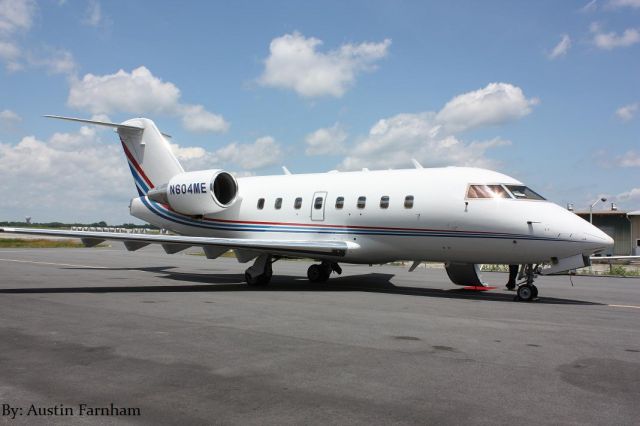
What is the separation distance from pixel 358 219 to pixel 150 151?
9.25m

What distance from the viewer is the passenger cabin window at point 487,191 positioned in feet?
43.0

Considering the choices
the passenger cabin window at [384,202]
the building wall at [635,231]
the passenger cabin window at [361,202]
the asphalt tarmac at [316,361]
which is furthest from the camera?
the building wall at [635,231]

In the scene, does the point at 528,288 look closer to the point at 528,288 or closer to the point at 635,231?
the point at 528,288

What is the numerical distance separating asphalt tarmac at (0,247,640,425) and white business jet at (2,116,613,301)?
1.56 meters

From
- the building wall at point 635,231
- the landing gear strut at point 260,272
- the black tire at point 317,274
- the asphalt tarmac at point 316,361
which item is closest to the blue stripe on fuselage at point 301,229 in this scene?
the landing gear strut at point 260,272

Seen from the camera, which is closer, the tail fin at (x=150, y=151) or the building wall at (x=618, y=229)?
the tail fin at (x=150, y=151)

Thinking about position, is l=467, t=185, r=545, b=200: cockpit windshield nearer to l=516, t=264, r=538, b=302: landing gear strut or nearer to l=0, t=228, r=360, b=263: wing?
l=516, t=264, r=538, b=302: landing gear strut

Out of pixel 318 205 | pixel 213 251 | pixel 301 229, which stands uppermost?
pixel 318 205

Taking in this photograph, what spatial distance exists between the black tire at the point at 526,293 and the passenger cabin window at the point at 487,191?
2229 mm

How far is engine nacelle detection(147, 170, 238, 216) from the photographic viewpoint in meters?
17.9

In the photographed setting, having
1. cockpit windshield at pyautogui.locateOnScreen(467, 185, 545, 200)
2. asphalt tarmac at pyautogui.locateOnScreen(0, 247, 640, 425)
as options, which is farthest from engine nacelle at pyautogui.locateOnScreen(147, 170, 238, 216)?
cockpit windshield at pyautogui.locateOnScreen(467, 185, 545, 200)

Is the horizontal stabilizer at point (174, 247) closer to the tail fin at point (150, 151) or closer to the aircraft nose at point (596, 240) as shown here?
the tail fin at point (150, 151)

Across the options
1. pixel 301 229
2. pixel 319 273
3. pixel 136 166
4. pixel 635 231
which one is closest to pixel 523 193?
pixel 301 229

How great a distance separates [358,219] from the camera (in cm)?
1516
